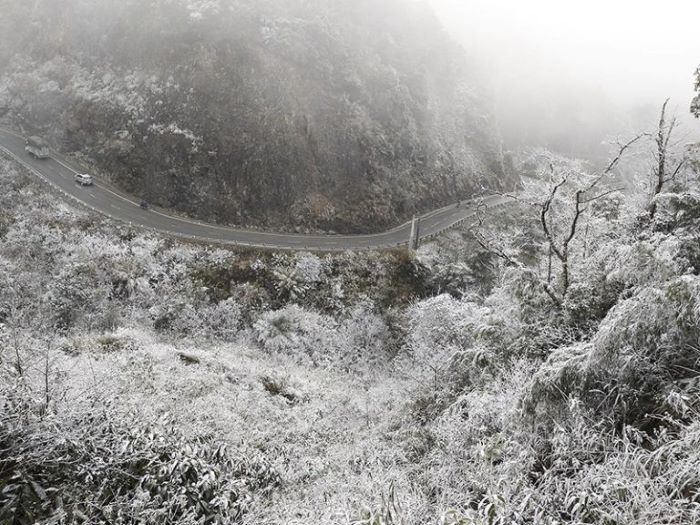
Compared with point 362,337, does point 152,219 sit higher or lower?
higher

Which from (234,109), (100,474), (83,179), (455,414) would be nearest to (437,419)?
(455,414)

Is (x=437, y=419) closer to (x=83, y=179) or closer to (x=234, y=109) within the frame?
(x=83, y=179)

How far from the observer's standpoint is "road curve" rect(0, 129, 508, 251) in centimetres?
3256

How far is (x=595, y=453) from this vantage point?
6.03 meters

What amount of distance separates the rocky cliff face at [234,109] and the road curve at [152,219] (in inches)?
52.9

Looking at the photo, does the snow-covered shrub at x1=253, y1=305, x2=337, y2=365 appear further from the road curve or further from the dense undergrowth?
the road curve

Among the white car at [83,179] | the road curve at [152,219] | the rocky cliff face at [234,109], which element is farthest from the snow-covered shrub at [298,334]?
the white car at [83,179]

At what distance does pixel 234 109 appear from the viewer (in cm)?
3803

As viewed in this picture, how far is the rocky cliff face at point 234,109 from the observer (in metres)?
36.2

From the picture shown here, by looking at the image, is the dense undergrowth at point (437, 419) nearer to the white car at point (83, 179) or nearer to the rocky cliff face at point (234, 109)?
the white car at point (83, 179)

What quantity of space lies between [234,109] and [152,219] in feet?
40.2

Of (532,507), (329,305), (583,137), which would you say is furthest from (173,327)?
(583,137)

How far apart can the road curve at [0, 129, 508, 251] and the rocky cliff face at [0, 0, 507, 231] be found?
134cm

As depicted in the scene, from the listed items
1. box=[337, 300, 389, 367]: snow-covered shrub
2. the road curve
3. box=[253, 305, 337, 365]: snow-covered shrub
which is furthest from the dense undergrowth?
the road curve
